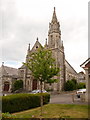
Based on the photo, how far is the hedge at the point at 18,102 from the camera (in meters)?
10.8

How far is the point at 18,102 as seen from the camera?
11758 millimetres

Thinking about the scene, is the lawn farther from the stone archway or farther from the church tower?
the stone archway

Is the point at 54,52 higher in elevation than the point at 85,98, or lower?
higher

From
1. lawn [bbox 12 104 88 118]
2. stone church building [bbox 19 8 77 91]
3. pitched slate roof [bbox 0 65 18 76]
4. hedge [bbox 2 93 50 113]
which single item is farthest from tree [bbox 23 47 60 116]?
pitched slate roof [bbox 0 65 18 76]

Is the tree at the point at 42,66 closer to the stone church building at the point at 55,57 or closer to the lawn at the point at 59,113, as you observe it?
the lawn at the point at 59,113

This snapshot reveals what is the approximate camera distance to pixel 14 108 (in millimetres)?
11352

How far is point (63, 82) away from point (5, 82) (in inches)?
660

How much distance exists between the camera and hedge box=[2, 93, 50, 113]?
10.8 meters

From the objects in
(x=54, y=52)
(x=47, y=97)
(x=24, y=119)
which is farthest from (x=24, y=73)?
(x=24, y=119)

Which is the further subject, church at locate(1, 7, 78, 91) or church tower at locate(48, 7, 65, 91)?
church tower at locate(48, 7, 65, 91)

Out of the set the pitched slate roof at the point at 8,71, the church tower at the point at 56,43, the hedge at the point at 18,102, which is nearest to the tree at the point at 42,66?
the hedge at the point at 18,102

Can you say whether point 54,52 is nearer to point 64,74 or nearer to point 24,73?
point 64,74

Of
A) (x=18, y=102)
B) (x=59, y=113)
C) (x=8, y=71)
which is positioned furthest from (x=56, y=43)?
(x=59, y=113)

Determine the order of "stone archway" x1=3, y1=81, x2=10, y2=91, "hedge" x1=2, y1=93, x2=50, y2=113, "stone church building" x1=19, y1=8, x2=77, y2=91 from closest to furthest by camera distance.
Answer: "hedge" x1=2, y1=93, x2=50, y2=113 < "stone church building" x1=19, y1=8, x2=77, y2=91 < "stone archway" x1=3, y1=81, x2=10, y2=91
